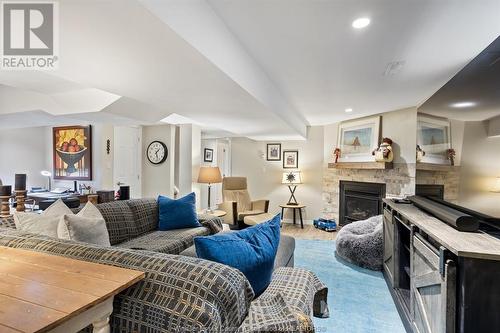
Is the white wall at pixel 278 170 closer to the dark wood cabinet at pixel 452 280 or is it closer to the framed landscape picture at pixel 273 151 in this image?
the framed landscape picture at pixel 273 151

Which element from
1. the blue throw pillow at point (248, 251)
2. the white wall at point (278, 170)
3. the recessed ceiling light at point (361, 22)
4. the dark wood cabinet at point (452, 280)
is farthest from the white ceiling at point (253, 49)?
the white wall at point (278, 170)

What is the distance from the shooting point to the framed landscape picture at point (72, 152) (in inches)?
207

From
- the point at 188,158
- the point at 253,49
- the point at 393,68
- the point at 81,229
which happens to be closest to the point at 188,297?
the point at 81,229

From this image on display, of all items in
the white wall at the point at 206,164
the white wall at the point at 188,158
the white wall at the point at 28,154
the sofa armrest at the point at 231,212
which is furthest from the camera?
the white wall at the point at 206,164

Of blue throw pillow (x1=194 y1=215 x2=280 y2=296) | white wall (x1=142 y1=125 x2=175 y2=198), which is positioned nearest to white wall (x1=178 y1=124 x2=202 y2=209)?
white wall (x1=142 y1=125 x2=175 y2=198)

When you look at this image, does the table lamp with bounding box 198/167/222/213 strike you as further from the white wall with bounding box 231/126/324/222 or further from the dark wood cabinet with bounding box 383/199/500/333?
the dark wood cabinet with bounding box 383/199/500/333

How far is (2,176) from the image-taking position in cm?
590

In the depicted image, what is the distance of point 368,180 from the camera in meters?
4.68

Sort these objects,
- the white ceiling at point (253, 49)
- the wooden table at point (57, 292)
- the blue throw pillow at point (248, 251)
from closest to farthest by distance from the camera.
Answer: the wooden table at point (57, 292)
the blue throw pillow at point (248, 251)
the white ceiling at point (253, 49)

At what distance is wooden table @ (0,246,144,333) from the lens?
0.75m

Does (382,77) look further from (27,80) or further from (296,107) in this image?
(27,80)

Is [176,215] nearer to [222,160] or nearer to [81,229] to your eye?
[81,229]

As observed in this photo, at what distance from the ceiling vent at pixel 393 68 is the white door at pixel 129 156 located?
468cm

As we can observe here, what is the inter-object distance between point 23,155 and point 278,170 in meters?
6.00
